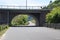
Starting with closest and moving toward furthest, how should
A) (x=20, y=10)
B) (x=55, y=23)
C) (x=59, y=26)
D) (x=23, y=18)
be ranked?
(x=59, y=26) → (x=55, y=23) → (x=20, y=10) → (x=23, y=18)

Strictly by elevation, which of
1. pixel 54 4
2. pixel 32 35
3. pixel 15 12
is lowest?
pixel 15 12

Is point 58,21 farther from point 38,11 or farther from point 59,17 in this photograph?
point 38,11

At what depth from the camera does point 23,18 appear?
414 ft

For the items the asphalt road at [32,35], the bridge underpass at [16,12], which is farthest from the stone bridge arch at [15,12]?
the asphalt road at [32,35]

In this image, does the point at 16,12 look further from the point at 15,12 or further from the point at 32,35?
the point at 32,35

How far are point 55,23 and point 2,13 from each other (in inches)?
889

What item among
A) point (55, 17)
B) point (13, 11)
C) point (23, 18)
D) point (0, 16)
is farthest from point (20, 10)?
point (23, 18)

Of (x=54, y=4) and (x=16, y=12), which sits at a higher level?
(x=54, y=4)

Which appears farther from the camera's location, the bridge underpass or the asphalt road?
the bridge underpass

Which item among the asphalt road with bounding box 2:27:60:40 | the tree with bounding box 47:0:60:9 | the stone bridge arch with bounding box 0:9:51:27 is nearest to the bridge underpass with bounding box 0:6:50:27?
the stone bridge arch with bounding box 0:9:51:27

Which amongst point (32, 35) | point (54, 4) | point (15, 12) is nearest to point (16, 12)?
point (15, 12)

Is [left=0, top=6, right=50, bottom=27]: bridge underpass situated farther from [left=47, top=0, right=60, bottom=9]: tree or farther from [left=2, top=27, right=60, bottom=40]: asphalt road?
[left=2, top=27, right=60, bottom=40]: asphalt road

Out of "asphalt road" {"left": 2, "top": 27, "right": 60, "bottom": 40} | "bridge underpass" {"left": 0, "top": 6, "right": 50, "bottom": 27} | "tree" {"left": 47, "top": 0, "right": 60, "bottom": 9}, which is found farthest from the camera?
"tree" {"left": 47, "top": 0, "right": 60, "bottom": 9}

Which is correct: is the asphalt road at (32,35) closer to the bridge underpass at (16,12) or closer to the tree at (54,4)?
the bridge underpass at (16,12)
